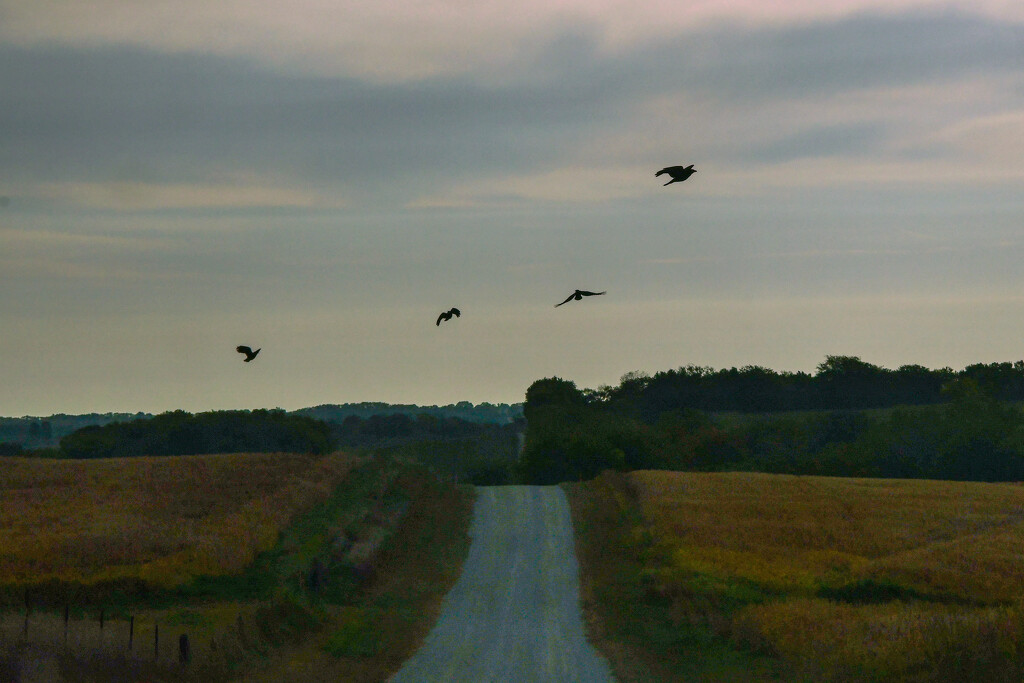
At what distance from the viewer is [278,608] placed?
102 feet

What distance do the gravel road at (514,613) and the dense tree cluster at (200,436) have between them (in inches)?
3733

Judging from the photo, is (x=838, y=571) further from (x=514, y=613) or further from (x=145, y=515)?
(x=145, y=515)

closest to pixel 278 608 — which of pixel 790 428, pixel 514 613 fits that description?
pixel 514 613

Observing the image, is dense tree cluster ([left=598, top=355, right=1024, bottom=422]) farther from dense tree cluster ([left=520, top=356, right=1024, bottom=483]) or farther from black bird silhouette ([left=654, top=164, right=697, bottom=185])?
black bird silhouette ([left=654, top=164, right=697, bottom=185])

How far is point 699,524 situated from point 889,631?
25505 mm

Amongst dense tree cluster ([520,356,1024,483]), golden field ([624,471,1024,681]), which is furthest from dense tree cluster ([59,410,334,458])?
golden field ([624,471,1024,681])

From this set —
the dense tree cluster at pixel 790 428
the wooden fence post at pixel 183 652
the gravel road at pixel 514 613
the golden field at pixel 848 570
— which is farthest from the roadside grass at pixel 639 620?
the dense tree cluster at pixel 790 428

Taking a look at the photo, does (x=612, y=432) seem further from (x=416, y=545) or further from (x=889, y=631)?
(x=889, y=631)

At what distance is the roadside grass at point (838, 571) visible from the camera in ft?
77.0

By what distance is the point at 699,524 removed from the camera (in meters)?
51.2

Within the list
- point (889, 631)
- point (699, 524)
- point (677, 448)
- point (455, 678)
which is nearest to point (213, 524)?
point (699, 524)

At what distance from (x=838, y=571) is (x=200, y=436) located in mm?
124081

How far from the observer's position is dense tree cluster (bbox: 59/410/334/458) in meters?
145

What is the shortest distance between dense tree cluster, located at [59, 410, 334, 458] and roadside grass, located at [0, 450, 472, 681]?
3795 inches
